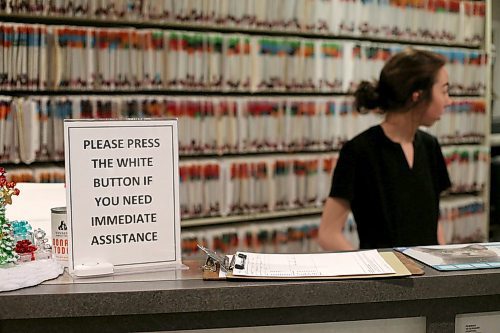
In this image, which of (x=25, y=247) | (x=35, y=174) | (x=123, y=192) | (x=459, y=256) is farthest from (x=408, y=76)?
(x=35, y=174)

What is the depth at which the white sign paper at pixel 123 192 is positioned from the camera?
120 cm

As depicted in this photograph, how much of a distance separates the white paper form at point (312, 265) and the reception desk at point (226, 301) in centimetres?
3

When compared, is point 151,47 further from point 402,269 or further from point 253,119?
point 402,269

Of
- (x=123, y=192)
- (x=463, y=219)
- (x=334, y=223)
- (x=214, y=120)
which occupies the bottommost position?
(x=463, y=219)

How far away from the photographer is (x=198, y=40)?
136 inches

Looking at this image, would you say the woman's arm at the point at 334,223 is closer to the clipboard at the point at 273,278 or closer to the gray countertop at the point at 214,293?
the clipboard at the point at 273,278

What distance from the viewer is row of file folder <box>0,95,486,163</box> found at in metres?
3.07

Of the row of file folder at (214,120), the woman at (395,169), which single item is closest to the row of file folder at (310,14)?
the row of file folder at (214,120)

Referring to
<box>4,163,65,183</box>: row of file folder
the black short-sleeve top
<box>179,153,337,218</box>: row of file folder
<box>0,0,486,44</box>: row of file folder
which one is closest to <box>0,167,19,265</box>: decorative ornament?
the black short-sleeve top

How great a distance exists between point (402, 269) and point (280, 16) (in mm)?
2686

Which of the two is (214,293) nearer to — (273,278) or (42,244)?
(273,278)

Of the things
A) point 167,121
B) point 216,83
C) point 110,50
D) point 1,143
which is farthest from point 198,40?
point 167,121

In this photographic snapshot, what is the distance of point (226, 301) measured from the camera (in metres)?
1.17

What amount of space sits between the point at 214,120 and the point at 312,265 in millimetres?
2310
